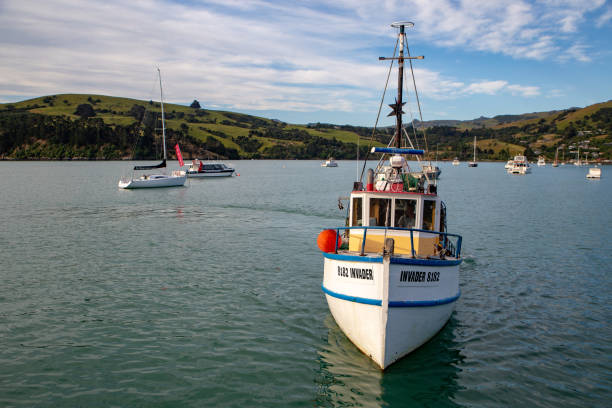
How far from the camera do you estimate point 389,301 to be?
1072cm

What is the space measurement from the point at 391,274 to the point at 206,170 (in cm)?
9415

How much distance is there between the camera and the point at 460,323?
14.9 meters

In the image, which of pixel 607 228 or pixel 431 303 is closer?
pixel 431 303

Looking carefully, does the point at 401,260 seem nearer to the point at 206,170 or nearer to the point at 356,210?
the point at 356,210

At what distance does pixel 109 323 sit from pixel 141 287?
4.10 metres

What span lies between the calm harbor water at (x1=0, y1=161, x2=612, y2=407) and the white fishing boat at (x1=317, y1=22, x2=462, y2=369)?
0.92 m

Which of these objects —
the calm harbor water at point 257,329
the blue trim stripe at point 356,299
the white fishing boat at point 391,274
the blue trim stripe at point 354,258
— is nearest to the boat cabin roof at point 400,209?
the white fishing boat at point 391,274

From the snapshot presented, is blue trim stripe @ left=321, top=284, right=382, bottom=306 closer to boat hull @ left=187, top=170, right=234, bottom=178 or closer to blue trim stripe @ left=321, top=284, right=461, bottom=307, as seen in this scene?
blue trim stripe @ left=321, top=284, right=461, bottom=307

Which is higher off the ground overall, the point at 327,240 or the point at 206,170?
the point at 206,170

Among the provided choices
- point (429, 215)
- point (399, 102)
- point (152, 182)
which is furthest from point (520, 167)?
point (429, 215)

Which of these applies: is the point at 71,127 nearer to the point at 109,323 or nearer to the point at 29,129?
the point at 29,129

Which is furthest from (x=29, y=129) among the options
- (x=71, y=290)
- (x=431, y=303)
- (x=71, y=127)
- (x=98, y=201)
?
(x=431, y=303)

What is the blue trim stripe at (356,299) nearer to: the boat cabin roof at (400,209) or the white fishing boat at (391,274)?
the white fishing boat at (391,274)

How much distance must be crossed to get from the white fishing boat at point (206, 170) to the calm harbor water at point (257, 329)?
224 ft
